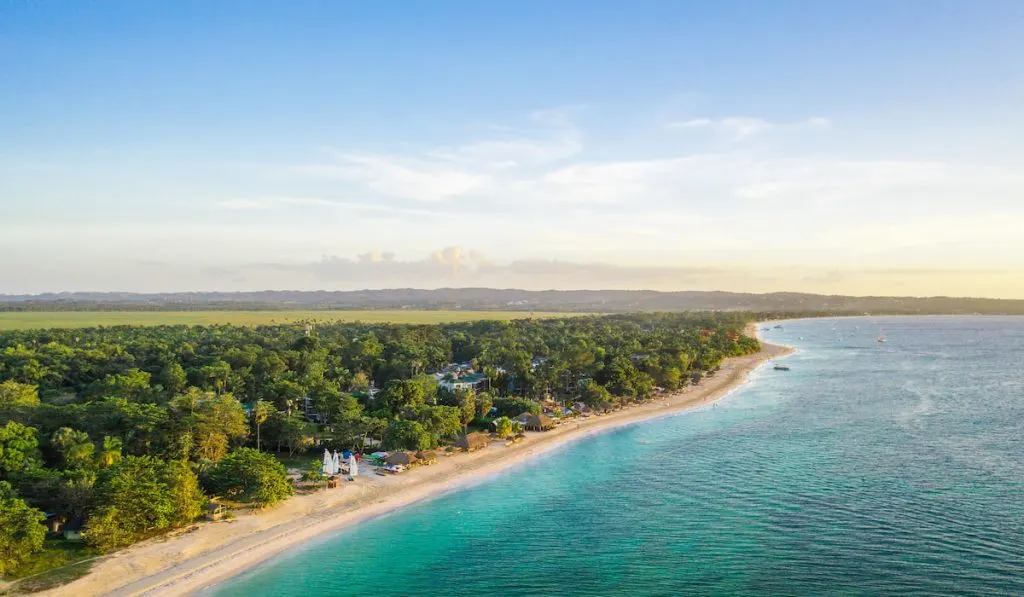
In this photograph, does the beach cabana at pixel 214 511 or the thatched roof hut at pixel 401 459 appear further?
the thatched roof hut at pixel 401 459

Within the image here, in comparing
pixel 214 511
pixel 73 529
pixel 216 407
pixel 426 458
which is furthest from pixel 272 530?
pixel 426 458

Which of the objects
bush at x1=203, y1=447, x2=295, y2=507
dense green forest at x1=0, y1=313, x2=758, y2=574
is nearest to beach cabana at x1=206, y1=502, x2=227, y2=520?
dense green forest at x1=0, y1=313, x2=758, y2=574

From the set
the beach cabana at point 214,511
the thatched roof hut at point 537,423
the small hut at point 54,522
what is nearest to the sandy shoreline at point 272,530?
the beach cabana at point 214,511

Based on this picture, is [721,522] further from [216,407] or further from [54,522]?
[54,522]

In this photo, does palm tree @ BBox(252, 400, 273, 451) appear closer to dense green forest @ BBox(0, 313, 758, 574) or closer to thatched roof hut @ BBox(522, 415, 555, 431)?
dense green forest @ BBox(0, 313, 758, 574)

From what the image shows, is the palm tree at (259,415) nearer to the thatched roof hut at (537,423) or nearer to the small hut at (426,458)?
the small hut at (426,458)

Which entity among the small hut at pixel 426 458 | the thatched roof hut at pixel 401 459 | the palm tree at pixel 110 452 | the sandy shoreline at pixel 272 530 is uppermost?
the palm tree at pixel 110 452
